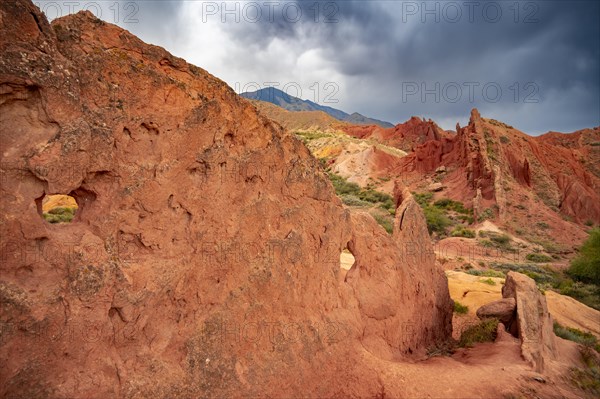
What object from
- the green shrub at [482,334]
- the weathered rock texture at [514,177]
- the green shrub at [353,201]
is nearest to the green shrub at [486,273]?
the green shrub at [482,334]

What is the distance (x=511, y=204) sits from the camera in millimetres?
29766

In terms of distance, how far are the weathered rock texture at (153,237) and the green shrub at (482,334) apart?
12.9 ft

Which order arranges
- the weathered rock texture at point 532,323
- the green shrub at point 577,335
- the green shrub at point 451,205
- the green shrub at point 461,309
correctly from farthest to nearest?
the green shrub at point 451,205 → the green shrub at point 461,309 → the green shrub at point 577,335 → the weathered rock texture at point 532,323

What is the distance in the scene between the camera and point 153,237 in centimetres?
468

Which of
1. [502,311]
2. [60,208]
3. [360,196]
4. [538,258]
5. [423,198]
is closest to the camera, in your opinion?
[502,311]

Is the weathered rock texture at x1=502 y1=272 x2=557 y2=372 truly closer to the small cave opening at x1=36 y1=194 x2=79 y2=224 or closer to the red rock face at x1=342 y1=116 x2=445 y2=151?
the small cave opening at x1=36 y1=194 x2=79 y2=224

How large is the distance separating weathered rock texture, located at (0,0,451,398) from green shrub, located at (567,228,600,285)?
19081mm

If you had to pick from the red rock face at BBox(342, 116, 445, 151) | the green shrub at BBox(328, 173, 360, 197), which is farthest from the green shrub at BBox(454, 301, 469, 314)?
the red rock face at BBox(342, 116, 445, 151)

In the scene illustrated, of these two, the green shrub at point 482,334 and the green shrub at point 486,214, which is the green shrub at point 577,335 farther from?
the green shrub at point 486,214

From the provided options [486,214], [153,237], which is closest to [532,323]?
[153,237]

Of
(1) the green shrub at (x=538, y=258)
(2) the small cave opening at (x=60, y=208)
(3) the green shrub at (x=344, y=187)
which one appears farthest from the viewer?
(3) the green shrub at (x=344, y=187)

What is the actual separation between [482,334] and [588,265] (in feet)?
49.5

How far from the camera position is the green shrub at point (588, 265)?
63.9 ft

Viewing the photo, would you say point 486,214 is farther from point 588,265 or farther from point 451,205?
point 588,265
